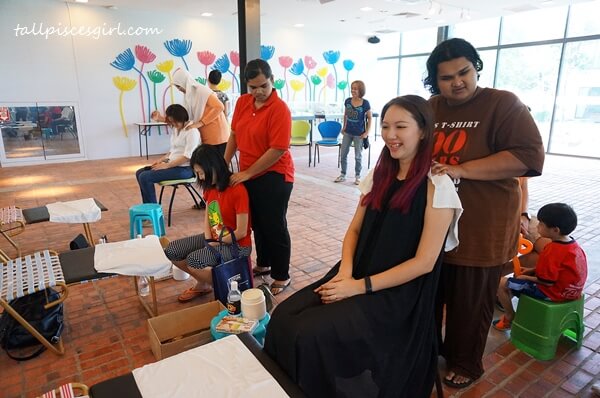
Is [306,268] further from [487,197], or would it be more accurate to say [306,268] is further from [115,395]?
[115,395]

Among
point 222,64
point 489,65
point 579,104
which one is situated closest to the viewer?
point 579,104

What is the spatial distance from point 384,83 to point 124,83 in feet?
25.6

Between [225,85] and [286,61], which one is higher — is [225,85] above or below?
below

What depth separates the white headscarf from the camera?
4.11 meters

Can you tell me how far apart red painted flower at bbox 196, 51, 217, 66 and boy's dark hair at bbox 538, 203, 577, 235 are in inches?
333

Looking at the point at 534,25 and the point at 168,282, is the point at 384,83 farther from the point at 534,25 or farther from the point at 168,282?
the point at 168,282

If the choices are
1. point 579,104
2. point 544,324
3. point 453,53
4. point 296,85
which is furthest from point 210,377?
point 296,85

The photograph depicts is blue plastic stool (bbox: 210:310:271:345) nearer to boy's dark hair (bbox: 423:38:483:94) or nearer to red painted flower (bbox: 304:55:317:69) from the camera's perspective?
boy's dark hair (bbox: 423:38:483:94)

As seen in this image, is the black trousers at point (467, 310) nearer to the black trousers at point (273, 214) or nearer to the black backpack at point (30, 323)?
the black trousers at point (273, 214)

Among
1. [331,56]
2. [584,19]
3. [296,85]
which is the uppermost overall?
[584,19]

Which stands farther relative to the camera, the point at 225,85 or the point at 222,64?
the point at 225,85

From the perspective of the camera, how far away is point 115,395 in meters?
1.07

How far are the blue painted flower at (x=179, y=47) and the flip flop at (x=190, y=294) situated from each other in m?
7.30

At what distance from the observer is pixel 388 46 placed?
12180 mm
